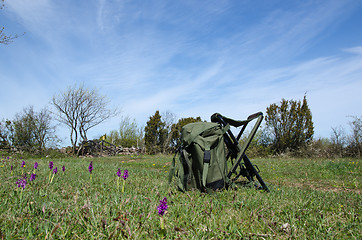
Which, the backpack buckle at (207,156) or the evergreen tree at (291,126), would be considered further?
the evergreen tree at (291,126)

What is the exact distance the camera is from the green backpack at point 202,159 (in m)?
3.47

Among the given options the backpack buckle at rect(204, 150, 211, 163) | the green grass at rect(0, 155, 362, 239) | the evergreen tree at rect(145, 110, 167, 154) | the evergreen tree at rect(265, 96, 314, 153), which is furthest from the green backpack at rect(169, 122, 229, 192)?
the evergreen tree at rect(145, 110, 167, 154)

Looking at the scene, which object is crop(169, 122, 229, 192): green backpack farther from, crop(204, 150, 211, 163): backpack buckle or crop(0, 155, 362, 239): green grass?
crop(0, 155, 362, 239): green grass

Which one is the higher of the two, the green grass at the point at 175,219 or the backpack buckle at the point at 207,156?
the backpack buckle at the point at 207,156

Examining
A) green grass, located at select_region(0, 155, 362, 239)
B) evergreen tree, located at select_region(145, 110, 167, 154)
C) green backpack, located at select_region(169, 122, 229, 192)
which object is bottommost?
green grass, located at select_region(0, 155, 362, 239)

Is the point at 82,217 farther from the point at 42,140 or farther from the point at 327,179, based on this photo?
the point at 42,140

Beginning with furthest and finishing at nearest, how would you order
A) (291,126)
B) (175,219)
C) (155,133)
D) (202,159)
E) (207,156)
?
(155,133) → (291,126) → (202,159) → (207,156) → (175,219)

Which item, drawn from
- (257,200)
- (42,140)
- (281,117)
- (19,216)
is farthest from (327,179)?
(42,140)

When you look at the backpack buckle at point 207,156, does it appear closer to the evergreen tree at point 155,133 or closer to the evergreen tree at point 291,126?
the evergreen tree at point 291,126

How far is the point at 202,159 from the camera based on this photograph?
137 inches

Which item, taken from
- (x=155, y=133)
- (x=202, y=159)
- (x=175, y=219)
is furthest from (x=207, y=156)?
(x=155, y=133)

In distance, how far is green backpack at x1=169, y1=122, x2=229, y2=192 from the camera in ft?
11.4

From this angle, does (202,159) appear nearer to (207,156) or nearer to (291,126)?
(207,156)

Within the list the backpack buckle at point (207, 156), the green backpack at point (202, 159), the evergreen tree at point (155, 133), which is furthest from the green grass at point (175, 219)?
the evergreen tree at point (155, 133)
